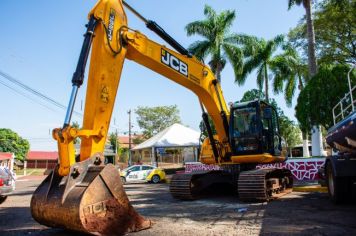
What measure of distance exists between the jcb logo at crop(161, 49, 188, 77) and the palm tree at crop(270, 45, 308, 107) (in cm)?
2414

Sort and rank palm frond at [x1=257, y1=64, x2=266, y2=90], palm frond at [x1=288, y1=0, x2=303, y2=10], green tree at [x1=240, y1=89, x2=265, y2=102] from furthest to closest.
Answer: palm frond at [x1=257, y1=64, x2=266, y2=90] < green tree at [x1=240, y1=89, x2=265, y2=102] < palm frond at [x1=288, y1=0, x2=303, y2=10]

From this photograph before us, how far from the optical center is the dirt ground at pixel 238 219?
6190mm

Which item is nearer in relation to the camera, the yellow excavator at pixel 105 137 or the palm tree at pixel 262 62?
the yellow excavator at pixel 105 137

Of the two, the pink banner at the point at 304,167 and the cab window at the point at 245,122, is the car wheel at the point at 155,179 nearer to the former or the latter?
the pink banner at the point at 304,167

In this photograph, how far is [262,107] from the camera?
10781 millimetres

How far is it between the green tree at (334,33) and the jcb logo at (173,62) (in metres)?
18.9

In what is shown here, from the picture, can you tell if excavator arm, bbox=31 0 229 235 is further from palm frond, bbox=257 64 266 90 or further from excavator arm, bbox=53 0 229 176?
palm frond, bbox=257 64 266 90

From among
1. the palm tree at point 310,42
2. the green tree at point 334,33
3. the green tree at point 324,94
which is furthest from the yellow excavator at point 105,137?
the green tree at point 334,33

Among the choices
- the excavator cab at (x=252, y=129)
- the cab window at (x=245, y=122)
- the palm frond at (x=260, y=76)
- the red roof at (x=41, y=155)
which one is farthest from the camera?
the red roof at (x=41, y=155)

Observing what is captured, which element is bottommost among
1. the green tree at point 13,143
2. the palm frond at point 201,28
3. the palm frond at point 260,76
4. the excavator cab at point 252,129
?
→ the excavator cab at point 252,129

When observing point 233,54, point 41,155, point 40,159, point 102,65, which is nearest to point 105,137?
point 102,65

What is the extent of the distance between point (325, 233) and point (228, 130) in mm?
5500

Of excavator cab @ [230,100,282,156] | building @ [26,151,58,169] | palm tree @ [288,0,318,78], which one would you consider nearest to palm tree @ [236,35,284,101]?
palm tree @ [288,0,318,78]

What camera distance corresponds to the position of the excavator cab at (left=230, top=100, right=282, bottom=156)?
10.2 m
